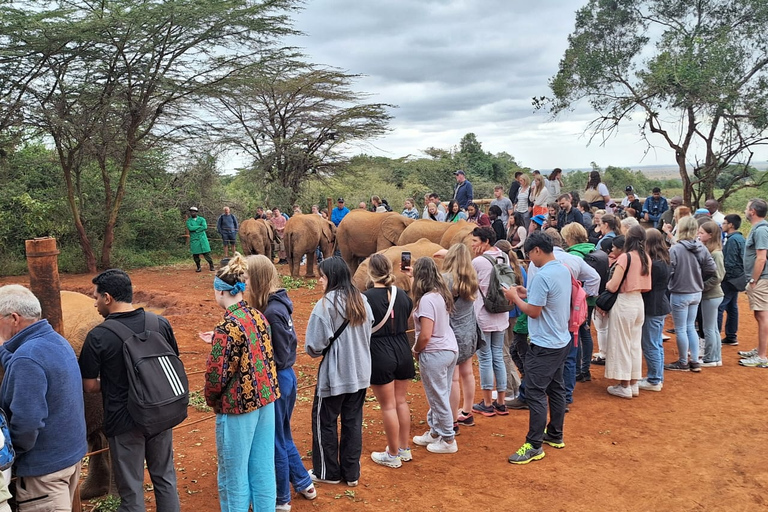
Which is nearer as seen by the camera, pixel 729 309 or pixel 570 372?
pixel 570 372

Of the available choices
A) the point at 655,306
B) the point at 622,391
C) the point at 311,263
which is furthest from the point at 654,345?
the point at 311,263

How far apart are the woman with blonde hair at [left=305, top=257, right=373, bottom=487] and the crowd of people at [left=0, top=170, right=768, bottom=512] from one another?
1 cm

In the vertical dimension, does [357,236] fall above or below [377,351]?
above

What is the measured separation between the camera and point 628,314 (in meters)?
6.38

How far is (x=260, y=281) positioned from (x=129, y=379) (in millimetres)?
1007

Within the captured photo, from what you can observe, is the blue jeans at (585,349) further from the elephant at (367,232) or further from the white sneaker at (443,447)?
the elephant at (367,232)

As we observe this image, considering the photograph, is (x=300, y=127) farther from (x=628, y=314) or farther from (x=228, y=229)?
(x=628, y=314)

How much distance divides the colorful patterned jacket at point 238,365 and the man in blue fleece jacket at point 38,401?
72 cm

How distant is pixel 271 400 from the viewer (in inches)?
147

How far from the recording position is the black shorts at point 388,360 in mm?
4539

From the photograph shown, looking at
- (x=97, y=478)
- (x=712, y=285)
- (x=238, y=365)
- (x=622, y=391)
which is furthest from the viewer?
(x=712, y=285)

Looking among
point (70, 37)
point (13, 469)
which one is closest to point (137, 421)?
point (13, 469)

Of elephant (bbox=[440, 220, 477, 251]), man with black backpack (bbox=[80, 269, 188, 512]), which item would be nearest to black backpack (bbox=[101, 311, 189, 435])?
man with black backpack (bbox=[80, 269, 188, 512])

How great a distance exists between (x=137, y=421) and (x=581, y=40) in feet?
54.5
